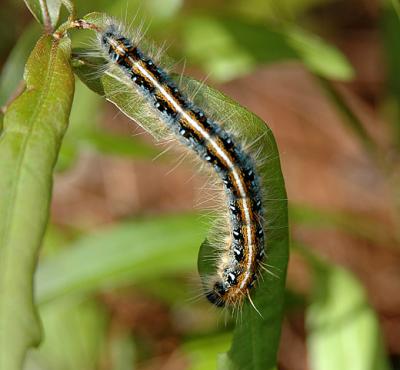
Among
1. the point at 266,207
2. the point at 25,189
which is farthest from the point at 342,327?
the point at 25,189

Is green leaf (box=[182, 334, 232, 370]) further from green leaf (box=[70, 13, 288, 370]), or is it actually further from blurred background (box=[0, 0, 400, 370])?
green leaf (box=[70, 13, 288, 370])

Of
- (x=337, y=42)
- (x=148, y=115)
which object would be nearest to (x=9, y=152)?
(x=148, y=115)

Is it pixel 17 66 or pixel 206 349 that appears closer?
pixel 17 66

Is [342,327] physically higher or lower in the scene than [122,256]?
lower

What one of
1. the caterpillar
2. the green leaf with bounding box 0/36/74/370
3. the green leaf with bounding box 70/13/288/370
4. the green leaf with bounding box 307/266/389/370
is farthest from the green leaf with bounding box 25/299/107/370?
the green leaf with bounding box 0/36/74/370

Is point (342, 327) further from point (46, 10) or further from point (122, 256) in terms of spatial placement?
point (46, 10)

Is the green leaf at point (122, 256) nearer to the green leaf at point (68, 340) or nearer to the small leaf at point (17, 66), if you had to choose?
the green leaf at point (68, 340)
